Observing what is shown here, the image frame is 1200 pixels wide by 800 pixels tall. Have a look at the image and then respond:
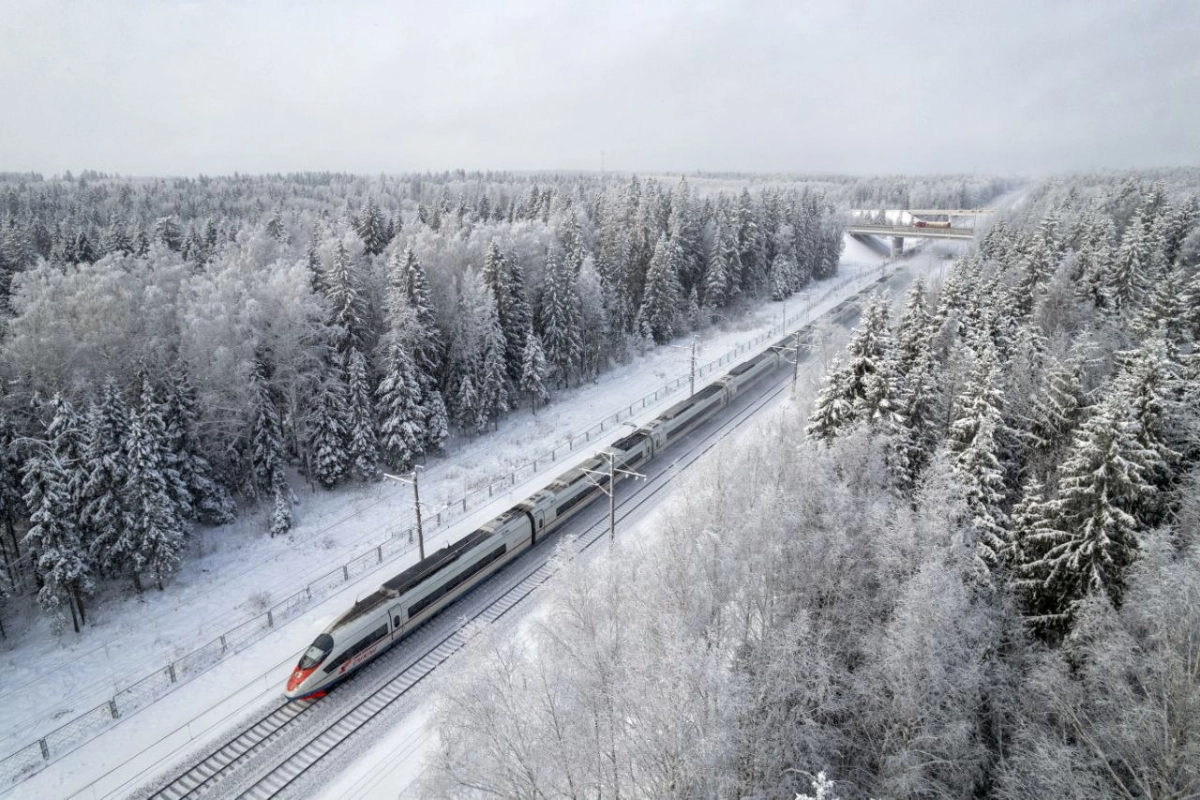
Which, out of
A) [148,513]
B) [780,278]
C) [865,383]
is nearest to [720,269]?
[780,278]

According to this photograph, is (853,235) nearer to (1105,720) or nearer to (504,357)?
(504,357)

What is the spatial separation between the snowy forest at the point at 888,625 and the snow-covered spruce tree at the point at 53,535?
17.9 meters

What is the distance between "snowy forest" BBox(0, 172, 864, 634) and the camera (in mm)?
29359

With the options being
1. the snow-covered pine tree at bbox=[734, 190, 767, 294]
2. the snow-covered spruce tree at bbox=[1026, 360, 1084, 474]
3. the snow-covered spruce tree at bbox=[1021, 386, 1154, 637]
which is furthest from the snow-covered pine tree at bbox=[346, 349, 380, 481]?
the snow-covered pine tree at bbox=[734, 190, 767, 294]

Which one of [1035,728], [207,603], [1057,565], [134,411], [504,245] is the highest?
[504,245]

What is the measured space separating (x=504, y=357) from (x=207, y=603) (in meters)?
27.6

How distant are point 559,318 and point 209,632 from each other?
36.4 m

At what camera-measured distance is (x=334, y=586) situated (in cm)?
3144

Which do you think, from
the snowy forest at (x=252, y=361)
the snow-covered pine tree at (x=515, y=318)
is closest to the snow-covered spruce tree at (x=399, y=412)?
the snowy forest at (x=252, y=361)

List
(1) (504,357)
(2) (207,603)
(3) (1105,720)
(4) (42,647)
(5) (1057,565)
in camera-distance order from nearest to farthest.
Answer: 1. (3) (1105,720)
2. (5) (1057,565)
3. (4) (42,647)
4. (2) (207,603)
5. (1) (504,357)

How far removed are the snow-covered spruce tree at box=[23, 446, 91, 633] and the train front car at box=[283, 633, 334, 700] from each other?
1116cm

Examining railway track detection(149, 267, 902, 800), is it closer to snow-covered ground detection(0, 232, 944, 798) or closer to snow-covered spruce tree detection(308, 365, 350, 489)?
snow-covered ground detection(0, 232, 944, 798)

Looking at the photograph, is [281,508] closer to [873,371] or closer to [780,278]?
[873,371]

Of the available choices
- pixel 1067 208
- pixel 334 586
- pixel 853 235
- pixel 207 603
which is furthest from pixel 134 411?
pixel 853 235
